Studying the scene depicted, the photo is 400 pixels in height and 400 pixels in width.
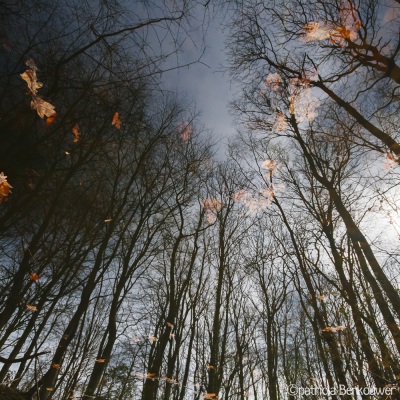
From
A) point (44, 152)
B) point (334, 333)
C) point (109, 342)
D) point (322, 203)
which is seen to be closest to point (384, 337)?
point (334, 333)

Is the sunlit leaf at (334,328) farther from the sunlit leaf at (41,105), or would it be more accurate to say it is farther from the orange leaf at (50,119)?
the orange leaf at (50,119)

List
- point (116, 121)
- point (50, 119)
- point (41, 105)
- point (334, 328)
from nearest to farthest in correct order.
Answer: point (41, 105) → point (50, 119) → point (116, 121) → point (334, 328)

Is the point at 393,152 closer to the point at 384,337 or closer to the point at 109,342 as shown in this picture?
the point at 384,337

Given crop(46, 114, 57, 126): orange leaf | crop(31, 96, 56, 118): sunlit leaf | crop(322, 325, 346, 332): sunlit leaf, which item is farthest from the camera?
crop(322, 325, 346, 332): sunlit leaf

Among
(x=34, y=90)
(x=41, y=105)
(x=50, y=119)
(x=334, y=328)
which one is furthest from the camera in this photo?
(x=334, y=328)

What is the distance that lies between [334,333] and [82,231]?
6133 mm

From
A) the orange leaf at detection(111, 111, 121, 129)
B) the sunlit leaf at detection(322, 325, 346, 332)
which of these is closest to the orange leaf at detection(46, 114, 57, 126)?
the orange leaf at detection(111, 111, 121, 129)

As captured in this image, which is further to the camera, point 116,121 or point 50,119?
point 116,121

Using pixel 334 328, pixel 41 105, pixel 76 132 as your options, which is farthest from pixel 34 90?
pixel 334 328

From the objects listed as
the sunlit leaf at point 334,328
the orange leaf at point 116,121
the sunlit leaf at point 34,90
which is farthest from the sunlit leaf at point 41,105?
the sunlit leaf at point 334,328

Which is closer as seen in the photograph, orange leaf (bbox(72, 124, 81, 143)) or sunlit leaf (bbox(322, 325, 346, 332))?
orange leaf (bbox(72, 124, 81, 143))

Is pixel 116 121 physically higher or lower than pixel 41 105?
higher

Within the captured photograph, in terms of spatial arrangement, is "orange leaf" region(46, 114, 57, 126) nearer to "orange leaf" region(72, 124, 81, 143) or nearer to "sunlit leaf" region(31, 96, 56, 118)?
"orange leaf" region(72, 124, 81, 143)

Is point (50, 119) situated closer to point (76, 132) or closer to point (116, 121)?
point (76, 132)
